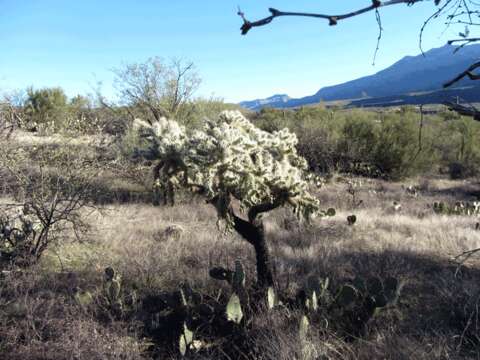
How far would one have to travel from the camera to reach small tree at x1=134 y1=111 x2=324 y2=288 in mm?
3463

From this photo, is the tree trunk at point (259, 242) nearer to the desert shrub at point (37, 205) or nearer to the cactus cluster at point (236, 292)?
the cactus cluster at point (236, 292)

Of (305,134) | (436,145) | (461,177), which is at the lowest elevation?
(461,177)

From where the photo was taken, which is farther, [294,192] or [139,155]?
[294,192]

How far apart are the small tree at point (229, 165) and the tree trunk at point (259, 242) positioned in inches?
0.7

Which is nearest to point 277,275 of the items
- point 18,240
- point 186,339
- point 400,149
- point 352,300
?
point 352,300

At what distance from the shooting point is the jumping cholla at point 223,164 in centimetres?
346

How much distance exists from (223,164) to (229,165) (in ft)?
0.19

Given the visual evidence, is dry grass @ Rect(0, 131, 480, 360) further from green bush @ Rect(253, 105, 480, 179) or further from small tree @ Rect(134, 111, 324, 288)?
green bush @ Rect(253, 105, 480, 179)

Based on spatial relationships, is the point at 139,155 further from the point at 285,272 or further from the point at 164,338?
the point at 285,272

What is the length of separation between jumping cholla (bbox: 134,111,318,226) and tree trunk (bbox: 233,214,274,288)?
290 mm

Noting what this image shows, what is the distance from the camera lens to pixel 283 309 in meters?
3.92

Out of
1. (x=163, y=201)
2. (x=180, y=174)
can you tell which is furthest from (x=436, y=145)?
(x=180, y=174)

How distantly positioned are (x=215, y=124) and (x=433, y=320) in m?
3.09

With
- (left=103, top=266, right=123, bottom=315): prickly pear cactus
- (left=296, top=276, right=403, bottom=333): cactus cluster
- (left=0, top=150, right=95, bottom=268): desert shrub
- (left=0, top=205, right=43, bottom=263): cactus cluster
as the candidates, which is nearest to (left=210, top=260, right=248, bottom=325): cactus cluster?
(left=296, top=276, right=403, bottom=333): cactus cluster
